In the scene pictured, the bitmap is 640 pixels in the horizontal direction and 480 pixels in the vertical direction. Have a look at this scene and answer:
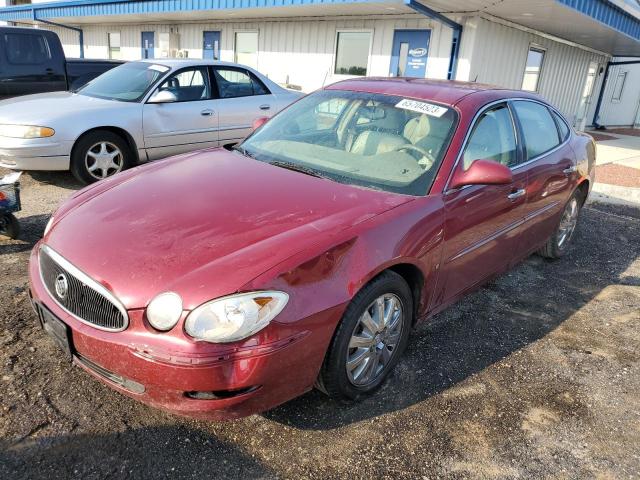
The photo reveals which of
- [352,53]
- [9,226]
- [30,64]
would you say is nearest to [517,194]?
[9,226]

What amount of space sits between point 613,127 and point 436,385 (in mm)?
21153

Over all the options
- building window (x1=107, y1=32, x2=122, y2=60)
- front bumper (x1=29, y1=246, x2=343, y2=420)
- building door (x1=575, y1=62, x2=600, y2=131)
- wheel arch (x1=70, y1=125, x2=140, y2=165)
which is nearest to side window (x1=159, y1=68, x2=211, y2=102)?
wheel arch (x1=70, y1=125, x2=140, y2=165)

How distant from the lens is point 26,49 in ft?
28.0

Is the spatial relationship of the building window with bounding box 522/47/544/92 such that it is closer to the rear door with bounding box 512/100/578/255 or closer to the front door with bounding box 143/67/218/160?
the front door with bounding box 143/67/218/160

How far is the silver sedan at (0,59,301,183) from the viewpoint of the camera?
18.8 ft

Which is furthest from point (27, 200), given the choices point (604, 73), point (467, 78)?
point (604, 73)

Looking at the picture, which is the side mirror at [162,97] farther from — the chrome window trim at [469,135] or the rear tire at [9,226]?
the chrome window trim at [469,135]

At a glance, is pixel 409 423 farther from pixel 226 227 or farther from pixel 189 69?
pixel 189 69

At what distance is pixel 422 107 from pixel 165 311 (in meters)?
2.16

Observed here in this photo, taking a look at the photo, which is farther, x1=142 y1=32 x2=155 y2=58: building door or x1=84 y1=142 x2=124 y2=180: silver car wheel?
x1=142 y1=32 x2=155 y2=58: building door

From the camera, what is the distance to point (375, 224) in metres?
2.56

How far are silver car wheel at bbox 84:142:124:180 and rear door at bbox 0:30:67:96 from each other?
339 centimetres

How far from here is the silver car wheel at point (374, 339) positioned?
8.44ft

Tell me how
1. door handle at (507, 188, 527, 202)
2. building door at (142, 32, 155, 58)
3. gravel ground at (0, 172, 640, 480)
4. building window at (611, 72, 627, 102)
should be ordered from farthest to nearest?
building window at (611, 72, 627, 102) → building door at (142, 32, 155, 58) → door handle at (507, 188, 527, 202) → gravel ground at (0, 172, 640, 480)
